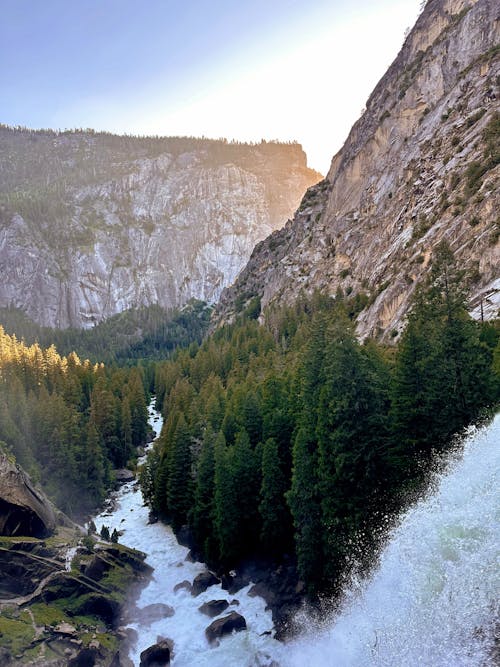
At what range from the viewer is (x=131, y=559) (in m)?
42.0

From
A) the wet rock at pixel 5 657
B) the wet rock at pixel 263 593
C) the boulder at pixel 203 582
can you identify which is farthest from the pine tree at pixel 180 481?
the wet rock at pixel 5 657

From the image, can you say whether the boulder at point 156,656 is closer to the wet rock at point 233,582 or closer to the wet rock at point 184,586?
the wet rock at point 233,582

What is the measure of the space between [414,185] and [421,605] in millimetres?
66394

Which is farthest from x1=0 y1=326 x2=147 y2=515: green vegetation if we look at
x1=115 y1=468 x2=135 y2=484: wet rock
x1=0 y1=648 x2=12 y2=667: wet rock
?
x1=0 y1=648 x2=12 y2=667: wet rock

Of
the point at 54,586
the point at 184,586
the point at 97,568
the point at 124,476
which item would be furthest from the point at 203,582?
A: the point at 124,476

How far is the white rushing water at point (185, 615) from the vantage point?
99.4 feet

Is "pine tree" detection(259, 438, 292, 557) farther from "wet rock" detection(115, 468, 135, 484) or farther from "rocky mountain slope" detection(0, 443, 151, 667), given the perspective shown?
"wet rock" detection(115, 468, 135, 484)

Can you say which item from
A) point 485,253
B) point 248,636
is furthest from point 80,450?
point 485,253

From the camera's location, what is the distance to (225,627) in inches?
1276

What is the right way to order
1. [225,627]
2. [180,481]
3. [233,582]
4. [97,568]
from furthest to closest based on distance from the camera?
[180,481], [233,582], [97,568], [225,627]

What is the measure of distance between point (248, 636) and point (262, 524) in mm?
8180

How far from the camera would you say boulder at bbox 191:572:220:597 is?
38606 mm

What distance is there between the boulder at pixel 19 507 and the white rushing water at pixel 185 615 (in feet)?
30.8

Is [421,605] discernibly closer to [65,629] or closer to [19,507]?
[65,629]
